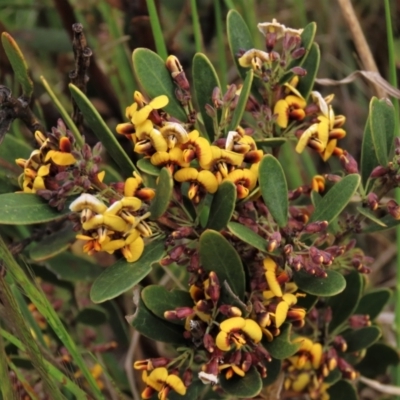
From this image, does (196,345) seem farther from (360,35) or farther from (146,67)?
(360,35)

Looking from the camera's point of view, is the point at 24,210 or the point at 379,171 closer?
the point at 24,210

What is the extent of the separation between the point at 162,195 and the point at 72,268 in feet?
1.71

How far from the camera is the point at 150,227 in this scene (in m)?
0.95

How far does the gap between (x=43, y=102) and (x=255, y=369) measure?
1.04 meters

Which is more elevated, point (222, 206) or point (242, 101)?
point (242, 101)

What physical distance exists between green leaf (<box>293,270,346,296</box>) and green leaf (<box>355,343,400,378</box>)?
0.38 m

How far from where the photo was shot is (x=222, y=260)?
959 mm

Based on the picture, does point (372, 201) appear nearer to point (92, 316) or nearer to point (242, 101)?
point (242, 101)

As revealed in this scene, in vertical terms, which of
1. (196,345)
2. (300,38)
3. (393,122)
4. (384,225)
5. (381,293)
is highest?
(300,38)

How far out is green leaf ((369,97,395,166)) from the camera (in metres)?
0.99

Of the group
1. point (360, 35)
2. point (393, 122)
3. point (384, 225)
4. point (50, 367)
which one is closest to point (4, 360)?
point (50, 367)

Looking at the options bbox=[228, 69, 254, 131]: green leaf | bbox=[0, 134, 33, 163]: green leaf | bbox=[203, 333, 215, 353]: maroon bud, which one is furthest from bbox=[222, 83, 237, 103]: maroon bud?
bbox=[0, 134, 33, 163]: green leaf

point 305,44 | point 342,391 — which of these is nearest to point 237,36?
point 305,44

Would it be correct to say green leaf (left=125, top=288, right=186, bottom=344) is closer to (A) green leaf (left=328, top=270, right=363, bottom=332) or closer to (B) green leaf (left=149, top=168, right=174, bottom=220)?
(B) green leaf (left=149, top=168, right=174, bottom=220)
